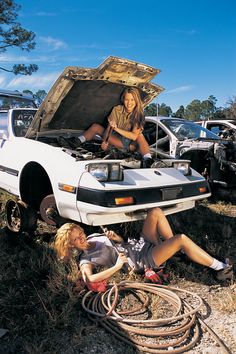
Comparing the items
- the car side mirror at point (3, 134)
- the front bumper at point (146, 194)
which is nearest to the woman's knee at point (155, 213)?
the front bumper at point (146, 194)

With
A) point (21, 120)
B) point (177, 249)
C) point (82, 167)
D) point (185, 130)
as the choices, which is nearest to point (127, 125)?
point (21, 120)

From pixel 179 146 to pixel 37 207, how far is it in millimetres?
3508

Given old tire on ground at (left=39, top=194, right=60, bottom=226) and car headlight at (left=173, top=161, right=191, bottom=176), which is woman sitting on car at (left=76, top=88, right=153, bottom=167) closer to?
car headlight at (left=173, top=161, right=191, bottom=176)

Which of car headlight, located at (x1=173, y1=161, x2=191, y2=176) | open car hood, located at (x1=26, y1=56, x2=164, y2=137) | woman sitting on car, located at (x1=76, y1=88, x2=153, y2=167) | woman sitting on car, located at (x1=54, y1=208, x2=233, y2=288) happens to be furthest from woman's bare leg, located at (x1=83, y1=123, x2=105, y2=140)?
woman sitting on car, located at (x1=54, y1=208, x2=233, y2=288)

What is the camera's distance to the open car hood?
414 centimetres

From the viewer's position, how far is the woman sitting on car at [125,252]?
123 inches

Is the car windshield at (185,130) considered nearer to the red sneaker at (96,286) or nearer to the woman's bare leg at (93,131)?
the woman's bare leg at (93,131)

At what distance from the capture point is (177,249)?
326 centimetres

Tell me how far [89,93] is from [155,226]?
2026 mm

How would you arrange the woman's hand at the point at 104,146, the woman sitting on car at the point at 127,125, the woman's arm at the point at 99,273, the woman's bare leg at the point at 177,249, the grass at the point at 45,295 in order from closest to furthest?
1. the grass at the point at 45,295
2. the woman's arm at the point at 99,273
3. the woman's bare leg at the point at 177,249
4. the woman's hand at the point at 104,146
5. the woman sitting on car at the point at 127,125

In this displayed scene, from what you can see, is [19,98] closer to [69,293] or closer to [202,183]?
[202,183]

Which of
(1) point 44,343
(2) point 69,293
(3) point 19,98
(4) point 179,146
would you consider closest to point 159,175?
(2) point 69,293

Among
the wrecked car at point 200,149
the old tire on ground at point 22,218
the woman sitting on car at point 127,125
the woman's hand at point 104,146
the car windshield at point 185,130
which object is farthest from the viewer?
the car windshield at point 185,130

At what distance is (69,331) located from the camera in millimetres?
2447
